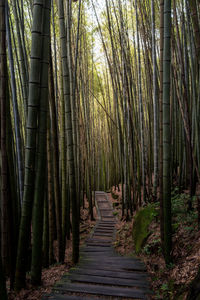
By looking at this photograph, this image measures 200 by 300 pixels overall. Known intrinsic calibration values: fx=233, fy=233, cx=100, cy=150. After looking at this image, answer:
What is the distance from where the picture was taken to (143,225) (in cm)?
327

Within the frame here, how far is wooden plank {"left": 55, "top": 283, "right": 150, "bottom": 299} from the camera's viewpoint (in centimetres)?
185

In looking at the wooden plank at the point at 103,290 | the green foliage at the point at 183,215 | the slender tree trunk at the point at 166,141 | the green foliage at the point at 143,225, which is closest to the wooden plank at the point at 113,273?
the wooden plank at the point at 103,290

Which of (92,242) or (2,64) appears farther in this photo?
(92,242)

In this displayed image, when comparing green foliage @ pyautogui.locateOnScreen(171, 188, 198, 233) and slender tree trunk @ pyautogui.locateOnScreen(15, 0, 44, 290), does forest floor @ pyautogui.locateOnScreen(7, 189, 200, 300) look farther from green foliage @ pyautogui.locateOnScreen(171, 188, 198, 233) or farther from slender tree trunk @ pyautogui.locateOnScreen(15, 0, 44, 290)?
slender tree trunk @ pyautogui.locateOnScreen(15, 0, 44, 290)

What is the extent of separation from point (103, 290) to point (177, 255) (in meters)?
0.76

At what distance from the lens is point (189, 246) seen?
85.3 inches

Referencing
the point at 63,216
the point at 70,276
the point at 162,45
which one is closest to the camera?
the point at 162,45

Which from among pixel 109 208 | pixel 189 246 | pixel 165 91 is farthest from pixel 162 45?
pixel 109 208

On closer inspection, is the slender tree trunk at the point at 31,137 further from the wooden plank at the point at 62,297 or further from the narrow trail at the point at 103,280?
the narrow trail at the point at 103,280

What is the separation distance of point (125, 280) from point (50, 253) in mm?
979

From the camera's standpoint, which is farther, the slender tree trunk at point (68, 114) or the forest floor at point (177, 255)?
the slender tree trunk at point (68, 114)

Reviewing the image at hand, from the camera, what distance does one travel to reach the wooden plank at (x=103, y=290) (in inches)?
72.7

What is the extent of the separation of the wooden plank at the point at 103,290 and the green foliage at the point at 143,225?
114cm

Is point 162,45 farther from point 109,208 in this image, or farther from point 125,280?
point 109,208
